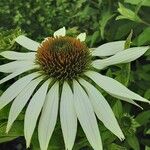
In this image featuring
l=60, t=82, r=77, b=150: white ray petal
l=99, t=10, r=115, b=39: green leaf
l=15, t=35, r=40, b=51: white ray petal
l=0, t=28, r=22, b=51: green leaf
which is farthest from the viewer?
l=99, t=10, r=115, b=39: green leaf

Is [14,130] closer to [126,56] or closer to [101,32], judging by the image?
[126,56]

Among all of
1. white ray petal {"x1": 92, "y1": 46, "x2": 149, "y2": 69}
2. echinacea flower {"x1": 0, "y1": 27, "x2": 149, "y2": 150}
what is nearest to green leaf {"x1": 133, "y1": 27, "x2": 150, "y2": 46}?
echinacea flower {"x1": 0, "y1": 27, "x2": 149, "y2": 150}

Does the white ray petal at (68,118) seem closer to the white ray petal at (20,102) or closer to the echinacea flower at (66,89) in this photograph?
the echinacea flower at (66,89)

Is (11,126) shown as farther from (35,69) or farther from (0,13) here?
(0,13)

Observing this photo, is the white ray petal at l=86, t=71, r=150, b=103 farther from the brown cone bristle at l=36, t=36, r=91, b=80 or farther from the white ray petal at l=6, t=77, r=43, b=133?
the white ray petal at l=6, t=77, r=43, b=133

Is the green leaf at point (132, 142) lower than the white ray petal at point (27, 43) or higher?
lower

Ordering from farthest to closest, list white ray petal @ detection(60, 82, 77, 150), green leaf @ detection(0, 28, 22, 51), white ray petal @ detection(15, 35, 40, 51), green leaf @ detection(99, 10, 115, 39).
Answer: green leaf @ detection(99, 10, 115, 39) → green leaf @ detection(0, 28, 22, 51) → white ray petal @ detection(15, 35, 40, 51) → white ray petal @ detection(60, 82, 77, 150)

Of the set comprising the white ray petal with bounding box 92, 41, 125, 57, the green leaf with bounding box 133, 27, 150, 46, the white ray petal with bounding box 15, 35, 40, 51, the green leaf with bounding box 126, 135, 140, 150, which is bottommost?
the green leaf with bounding box 126, 135, 140, 150

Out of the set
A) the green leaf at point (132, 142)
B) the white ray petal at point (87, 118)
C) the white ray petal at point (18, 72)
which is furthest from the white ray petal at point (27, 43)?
the green leaf at point (132, 142)

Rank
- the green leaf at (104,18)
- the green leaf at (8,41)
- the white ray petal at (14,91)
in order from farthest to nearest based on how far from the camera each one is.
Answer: the green leaf at (104,18), the green leaf at (8,41), the white ray petal at (14,91)
